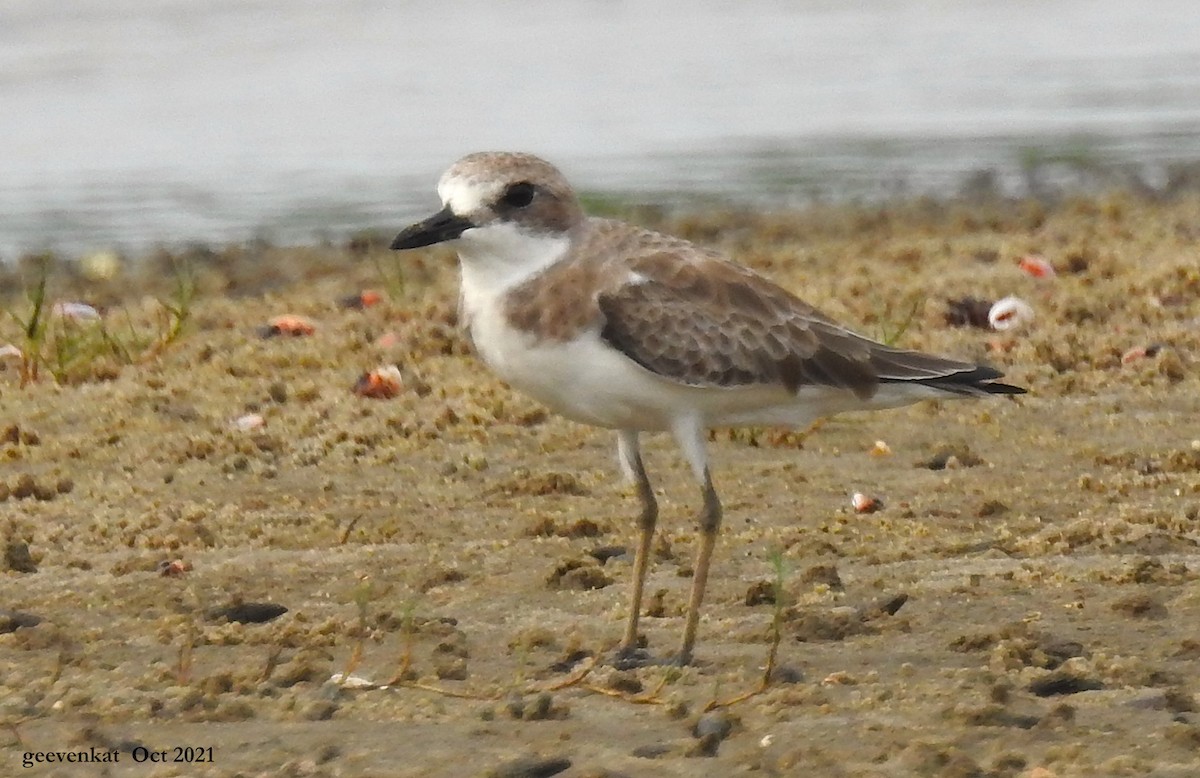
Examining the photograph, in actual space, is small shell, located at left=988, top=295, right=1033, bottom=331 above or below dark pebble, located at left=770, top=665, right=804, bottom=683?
above

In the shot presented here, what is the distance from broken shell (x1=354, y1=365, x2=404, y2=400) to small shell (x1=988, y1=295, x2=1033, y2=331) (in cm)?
243

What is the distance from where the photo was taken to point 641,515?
A: 5629 millimetres

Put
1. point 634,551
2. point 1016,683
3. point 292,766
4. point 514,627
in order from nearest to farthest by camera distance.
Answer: point 292,766 < point 1016,683 < point 514,627 < point 634,551

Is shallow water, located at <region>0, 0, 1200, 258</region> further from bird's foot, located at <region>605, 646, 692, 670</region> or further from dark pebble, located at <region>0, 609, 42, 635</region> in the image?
bird's foot, located at <region>605, 646, 692, 670</region>

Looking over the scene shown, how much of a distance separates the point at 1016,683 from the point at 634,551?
62.6 inches

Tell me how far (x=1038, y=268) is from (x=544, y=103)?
7002mm

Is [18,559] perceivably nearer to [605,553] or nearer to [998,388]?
[605,553]

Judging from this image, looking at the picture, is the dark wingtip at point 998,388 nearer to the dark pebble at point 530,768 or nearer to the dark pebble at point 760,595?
the dark pebble at point 760,595

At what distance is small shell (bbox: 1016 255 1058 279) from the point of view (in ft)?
31.0

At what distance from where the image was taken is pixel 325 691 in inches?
189

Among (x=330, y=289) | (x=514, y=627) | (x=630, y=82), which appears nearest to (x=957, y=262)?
(x=330, y=289)

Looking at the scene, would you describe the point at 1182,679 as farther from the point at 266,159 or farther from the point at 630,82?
the point at 630,82

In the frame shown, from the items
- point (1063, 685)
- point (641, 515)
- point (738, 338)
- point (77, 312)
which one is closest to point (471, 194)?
point (738, 338)

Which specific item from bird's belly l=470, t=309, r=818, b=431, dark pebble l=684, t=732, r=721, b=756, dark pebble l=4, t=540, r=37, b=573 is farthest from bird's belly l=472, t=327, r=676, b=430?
dark pebble l=4, t=540, r=37, b=573
